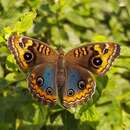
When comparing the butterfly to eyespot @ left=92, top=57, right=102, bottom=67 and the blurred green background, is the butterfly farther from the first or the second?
the blurred green background

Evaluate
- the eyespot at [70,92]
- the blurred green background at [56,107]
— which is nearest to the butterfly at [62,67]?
the eyespot at [70,92]

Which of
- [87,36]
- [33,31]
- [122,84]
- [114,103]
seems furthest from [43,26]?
[114,103]

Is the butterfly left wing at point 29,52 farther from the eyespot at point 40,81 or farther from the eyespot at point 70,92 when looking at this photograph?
the eyespot at point 70,92

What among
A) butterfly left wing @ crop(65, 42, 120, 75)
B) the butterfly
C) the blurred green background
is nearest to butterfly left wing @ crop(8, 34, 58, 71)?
the butterfly

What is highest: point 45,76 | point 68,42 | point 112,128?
point 45,76

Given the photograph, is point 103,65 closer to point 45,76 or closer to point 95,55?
point 95,55

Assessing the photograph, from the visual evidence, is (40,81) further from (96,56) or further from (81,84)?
(96,56)
